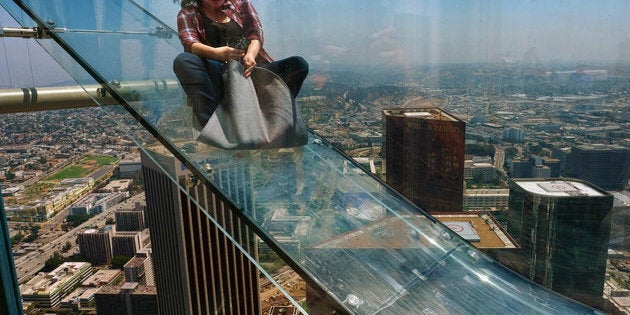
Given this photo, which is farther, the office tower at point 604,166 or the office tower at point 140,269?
the office tower at point 140,269

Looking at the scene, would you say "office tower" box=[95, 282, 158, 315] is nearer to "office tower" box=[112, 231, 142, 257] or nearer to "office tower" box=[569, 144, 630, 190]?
"office tower" box=[112, 231, 142, 257]

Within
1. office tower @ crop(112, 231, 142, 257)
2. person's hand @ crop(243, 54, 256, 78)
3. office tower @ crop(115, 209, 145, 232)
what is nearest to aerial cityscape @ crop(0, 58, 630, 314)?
office tower @ crop(115, 209, 145, 232)

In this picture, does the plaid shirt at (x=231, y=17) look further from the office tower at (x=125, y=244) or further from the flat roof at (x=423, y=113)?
the office tower at (x=125, y=244)

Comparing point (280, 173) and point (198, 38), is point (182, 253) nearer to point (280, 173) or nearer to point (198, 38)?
point (280, 173)

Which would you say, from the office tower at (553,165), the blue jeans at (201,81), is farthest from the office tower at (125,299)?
the office tower at (553,165)

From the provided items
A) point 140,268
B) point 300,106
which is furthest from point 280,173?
point 140,268

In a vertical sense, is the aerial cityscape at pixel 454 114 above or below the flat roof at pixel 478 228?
above

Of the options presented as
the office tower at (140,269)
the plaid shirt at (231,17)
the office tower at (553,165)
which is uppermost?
the plaid shirt at (231,17)

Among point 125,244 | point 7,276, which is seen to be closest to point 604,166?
point 7,276
